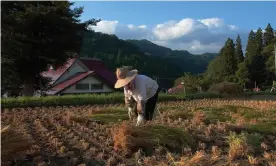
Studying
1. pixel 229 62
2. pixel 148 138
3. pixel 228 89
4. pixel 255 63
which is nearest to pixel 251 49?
pixel 255 63

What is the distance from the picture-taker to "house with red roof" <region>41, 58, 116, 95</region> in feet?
92.7

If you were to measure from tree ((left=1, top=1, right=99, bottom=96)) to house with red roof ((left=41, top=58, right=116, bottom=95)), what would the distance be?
8389mm

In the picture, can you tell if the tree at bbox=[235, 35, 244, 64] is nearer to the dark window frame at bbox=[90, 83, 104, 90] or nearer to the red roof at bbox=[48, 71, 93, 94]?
the dark window frame at bbox=[90, 83, 104, 90]

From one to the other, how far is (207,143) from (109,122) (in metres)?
1.87

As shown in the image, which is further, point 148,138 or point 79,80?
point 79,80

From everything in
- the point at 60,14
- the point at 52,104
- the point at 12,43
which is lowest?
the point at 52,104

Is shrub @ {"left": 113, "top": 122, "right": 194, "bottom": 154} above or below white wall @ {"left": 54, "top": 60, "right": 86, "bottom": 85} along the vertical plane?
below

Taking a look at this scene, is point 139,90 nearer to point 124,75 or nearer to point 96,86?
point 124,75

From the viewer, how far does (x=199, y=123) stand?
551 centimetres

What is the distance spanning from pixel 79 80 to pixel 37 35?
35.8 ft

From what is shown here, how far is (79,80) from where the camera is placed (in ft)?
92.3


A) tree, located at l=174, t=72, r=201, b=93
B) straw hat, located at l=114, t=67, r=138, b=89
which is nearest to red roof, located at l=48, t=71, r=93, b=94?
tree, located at l=174, t=72, r=201, b=93

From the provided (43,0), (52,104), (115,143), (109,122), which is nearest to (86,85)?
(43,0)

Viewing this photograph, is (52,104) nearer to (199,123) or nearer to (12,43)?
(12,43)
